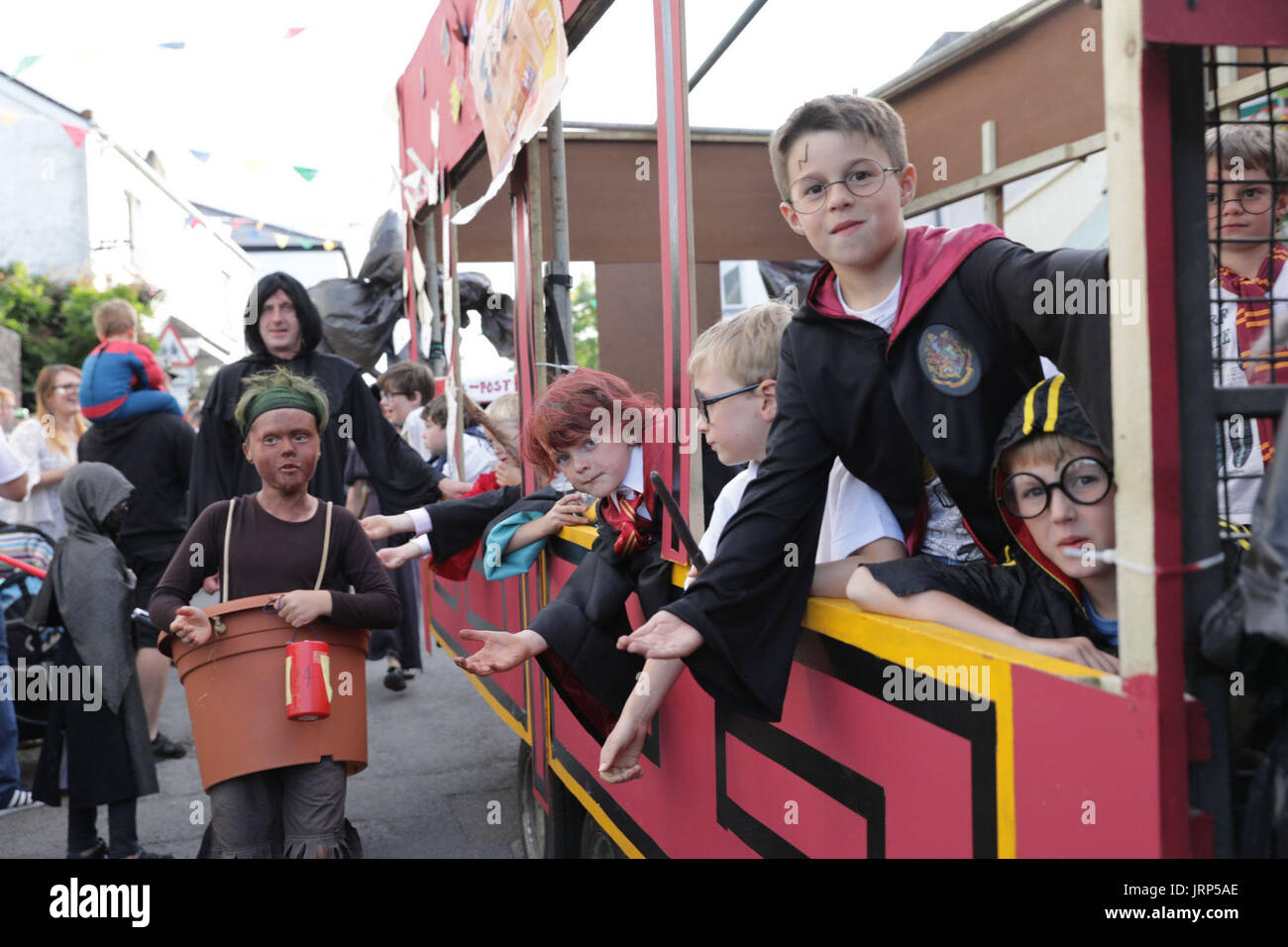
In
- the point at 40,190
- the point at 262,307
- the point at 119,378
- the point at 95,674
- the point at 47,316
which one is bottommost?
the point at 95,674

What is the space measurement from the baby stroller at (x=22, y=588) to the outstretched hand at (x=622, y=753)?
3946 mm

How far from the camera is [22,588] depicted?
5.20 metres

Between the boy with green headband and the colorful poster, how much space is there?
100cm

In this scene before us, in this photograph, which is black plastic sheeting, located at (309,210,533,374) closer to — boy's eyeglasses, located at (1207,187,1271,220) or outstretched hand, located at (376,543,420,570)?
outstretched hand, located at (376,543,420,570)

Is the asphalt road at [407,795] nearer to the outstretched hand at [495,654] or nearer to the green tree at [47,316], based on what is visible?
the outstretched hand at [495,654]

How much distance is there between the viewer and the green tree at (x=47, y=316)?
18.7 meters

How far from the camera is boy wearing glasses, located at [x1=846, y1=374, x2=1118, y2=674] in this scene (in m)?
1.49

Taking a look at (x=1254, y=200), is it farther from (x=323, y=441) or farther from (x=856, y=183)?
(x=323, y=441)

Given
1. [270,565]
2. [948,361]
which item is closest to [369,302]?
[270,565]

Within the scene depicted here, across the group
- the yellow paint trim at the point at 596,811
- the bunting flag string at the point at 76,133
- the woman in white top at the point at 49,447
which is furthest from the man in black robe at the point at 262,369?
the bunting flag string at the point at 76,133

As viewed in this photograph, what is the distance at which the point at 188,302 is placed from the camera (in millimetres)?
27594

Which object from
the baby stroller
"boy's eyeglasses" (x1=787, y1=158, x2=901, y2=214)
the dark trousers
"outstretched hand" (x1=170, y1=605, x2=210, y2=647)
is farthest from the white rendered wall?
"boy's eyeglasses" (x1=787, y1=158, x2=901, y2=214)

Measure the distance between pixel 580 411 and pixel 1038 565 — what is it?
1.25 metres
